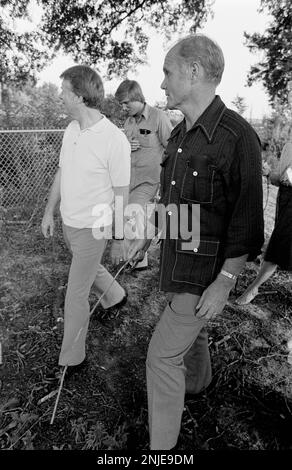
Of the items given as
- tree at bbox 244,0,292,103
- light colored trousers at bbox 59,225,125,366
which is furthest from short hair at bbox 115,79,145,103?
tree at bbox 244,0,292,103

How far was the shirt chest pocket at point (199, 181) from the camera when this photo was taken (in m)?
1.43

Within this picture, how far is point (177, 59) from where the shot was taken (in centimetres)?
140

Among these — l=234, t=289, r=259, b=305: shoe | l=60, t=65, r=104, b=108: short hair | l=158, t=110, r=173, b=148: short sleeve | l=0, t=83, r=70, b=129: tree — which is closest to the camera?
l=60, t=65, r=104, b=108: short hair

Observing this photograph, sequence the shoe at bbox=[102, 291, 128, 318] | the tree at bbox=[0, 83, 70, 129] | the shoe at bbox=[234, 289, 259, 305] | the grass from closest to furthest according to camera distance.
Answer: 1. the grass
2. the shoe at bbox=[102, 291, 128, 318]
3. the shoe at bbox=[234, 289, 259, 305]
4. the tree at bbox=[0, 83, 70, 129]

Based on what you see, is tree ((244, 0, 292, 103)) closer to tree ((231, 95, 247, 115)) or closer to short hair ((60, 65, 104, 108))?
tree ((231, 95, 247, 115))

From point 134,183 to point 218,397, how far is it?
7.29ft

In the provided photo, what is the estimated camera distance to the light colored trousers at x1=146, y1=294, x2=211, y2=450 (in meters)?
1.54

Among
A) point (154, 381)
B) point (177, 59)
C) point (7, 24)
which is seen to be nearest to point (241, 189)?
point (177, 59)

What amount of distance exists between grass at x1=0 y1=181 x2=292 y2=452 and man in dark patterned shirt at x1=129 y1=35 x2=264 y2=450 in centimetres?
44

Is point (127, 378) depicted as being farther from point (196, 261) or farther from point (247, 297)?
point (247, 297)

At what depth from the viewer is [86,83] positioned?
6.58ft

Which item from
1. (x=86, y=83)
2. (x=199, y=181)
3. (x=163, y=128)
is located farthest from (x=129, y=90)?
(x=199, y=181)
